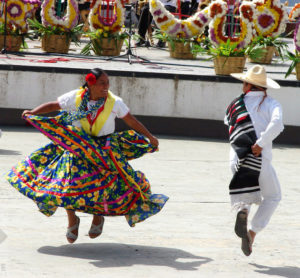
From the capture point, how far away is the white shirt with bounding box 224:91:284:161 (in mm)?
6164

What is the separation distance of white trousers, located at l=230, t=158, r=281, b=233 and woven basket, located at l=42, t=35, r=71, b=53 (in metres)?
10.1

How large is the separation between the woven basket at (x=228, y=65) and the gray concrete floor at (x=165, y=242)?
135 inches

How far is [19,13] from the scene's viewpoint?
15.0m

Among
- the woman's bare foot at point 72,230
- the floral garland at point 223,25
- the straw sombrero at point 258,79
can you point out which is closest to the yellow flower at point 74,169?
the woman's bare foot at point 72,230

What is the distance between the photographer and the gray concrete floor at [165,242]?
5988 mm

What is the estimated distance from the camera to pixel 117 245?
6.75 meters

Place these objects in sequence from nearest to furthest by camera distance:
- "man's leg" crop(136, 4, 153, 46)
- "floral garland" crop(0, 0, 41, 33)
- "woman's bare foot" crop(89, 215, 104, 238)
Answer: "woman's bare foot" crop(89, 215, 104, 238) → "floral garland" crop(0, 0, 41, 33) → "man's leg" crop(136, 4, 153, 46)

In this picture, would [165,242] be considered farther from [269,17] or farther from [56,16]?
[56,16]

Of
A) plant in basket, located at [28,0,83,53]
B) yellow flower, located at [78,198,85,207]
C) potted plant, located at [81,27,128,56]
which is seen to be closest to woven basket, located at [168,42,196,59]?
potted plant, located at [81,27,128,56]

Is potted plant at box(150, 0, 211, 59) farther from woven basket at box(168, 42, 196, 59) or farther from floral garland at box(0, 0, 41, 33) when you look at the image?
floral garland at box(0, 0, 41, 33)

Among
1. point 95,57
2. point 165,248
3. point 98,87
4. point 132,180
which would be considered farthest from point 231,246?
point 95,57

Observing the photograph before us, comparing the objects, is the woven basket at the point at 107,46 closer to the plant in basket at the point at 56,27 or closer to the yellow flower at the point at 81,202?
the plant in basket at the point at 56,27

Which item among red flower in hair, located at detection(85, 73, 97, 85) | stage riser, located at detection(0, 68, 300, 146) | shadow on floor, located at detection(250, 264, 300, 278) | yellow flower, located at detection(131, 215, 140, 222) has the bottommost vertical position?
stage riser, located at detection(0, 68, 300, 146)

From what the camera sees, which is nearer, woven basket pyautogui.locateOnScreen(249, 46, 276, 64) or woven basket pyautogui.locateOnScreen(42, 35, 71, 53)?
woven basket pyautogui.locateOnScreen(249, 46, 276, 64)
